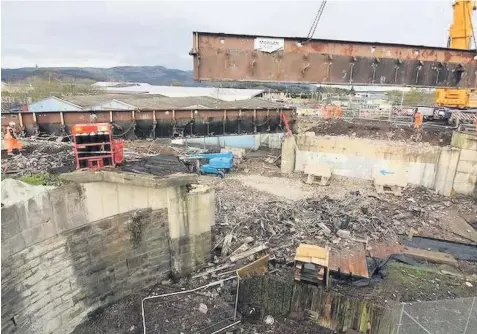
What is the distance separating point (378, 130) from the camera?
21516mm

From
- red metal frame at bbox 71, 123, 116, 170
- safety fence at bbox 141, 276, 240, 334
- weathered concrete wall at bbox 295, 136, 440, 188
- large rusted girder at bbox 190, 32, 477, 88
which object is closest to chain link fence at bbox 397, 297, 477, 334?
safety fence at bbox 141, 276, 240, 334

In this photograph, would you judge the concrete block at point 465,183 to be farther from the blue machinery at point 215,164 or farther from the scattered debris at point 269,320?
the scattered debris at point 269,320

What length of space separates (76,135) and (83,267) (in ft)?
11.8

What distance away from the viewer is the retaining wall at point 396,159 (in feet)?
56.5

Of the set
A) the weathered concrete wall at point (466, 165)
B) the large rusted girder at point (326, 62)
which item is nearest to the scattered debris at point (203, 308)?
the large rusted girder at point (326, 62)

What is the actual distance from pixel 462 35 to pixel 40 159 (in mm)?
21496

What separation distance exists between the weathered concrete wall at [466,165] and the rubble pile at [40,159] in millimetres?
17879

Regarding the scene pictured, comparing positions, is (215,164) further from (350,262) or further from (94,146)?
(350,262)

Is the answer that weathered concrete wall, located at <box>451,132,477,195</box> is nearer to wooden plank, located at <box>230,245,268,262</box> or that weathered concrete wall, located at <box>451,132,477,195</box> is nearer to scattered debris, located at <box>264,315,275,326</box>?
wooden plank, located at <box>230,245,268,262</box>

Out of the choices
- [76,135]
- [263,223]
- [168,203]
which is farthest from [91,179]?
[263,223]

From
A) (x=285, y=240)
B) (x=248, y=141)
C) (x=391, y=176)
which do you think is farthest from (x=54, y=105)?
(x=391, y=176)

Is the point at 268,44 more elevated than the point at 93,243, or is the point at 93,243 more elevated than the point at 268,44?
the point at 268,44

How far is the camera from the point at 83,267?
863cm

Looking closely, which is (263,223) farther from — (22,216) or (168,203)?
(22,216)
